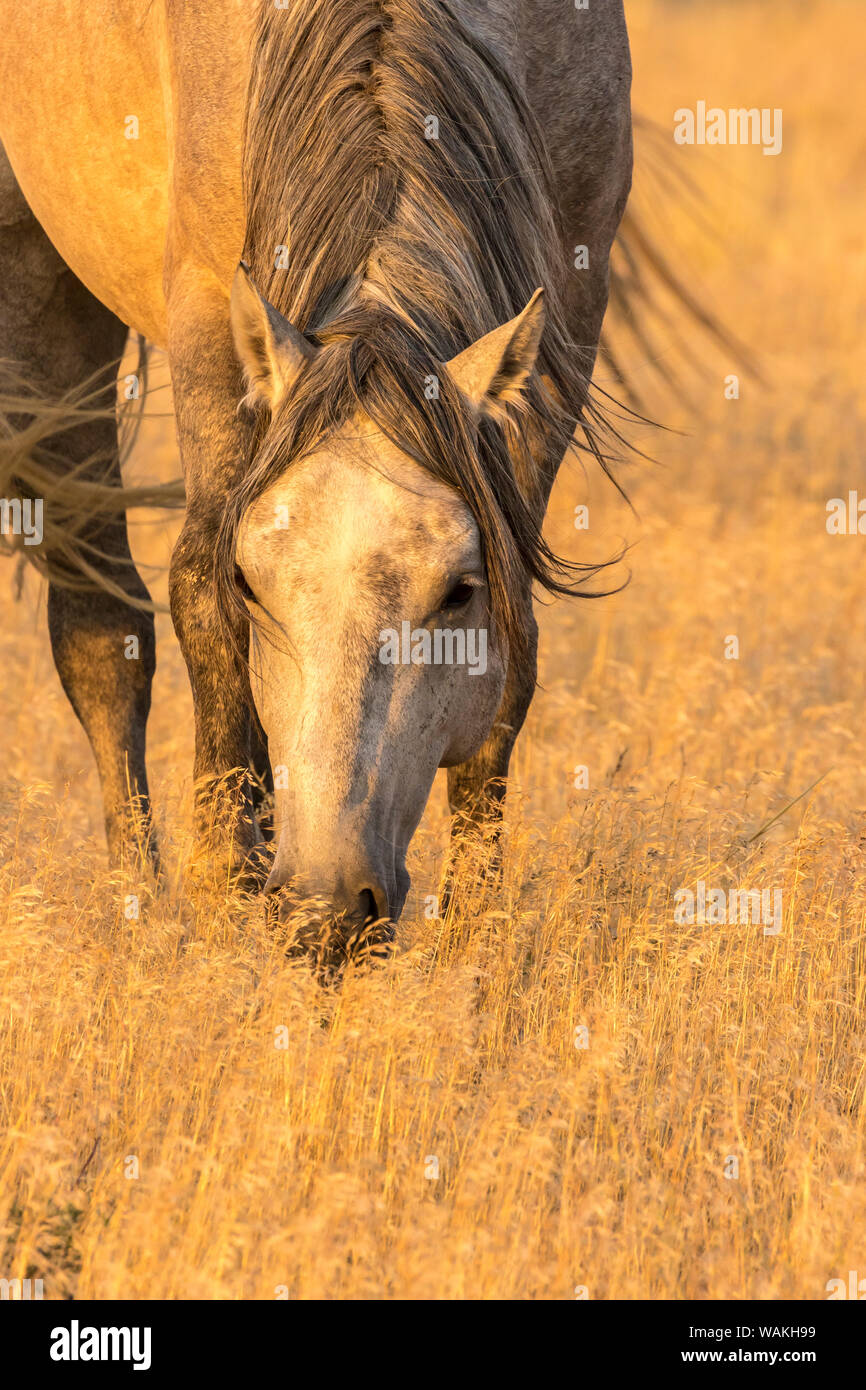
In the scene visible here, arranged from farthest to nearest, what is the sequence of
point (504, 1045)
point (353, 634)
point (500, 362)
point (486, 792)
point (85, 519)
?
1. point (85, 519)
2. point (486, 792)
3. point (504, 1045)
4. point (500, 362)
5. point (353, 634)

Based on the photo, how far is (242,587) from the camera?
3.39 m

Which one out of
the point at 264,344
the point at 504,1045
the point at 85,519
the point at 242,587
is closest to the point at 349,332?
the point at 264,344

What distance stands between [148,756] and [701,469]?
4.91 m

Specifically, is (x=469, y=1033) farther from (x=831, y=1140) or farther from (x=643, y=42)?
(x=643, y=42)

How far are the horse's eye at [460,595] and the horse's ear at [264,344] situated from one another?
0.50m

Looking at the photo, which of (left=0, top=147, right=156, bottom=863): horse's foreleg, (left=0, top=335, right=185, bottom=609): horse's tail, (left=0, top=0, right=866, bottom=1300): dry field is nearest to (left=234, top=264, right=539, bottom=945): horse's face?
(left=0, top=0, right=866, bottom=1300): dry field

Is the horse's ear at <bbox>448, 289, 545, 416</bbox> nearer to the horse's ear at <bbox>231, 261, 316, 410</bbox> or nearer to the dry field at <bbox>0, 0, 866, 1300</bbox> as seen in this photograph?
the horse's ear at <bbox>231, 261, 316, 410</bbox>

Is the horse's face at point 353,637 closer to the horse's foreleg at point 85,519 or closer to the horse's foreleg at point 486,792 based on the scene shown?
the horse's foreleg at point 486,792

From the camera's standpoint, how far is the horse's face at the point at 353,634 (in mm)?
3119

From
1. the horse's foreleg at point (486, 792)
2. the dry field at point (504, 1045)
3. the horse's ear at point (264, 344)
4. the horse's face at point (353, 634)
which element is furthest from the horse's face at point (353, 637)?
the horse's foreleg at point (486, 792)

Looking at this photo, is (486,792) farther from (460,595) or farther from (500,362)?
(500,362)

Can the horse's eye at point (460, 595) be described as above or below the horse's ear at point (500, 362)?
below

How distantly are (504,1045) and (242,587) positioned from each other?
3.73 ft

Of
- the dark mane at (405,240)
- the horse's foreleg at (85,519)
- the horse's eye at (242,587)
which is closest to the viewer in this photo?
the dark mane at (405,240)
